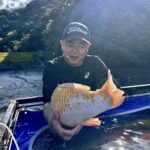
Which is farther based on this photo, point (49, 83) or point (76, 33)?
point (49, 83)

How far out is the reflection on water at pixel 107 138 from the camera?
195 inches

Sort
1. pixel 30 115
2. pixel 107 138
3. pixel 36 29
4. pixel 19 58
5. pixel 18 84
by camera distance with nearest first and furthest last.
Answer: pixel 107 138, pixel 30 115, pixel 18 84, pixel 19 58, pixel 36 29

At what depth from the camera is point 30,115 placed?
597 cm

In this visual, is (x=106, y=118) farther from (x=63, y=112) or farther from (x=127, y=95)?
(x=63, y=112)

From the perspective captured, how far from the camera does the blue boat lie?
194 inches

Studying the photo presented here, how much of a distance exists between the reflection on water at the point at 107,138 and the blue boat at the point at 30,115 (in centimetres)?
15

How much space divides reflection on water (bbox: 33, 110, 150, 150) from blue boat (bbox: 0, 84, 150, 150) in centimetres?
15

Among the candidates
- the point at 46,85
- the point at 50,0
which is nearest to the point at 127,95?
the point at 46,85

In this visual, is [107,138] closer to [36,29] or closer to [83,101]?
[83,101]

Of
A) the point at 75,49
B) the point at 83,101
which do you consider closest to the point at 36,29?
the point at 75,49

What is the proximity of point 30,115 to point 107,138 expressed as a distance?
1.36m

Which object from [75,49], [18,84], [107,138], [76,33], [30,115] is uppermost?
[76,33]

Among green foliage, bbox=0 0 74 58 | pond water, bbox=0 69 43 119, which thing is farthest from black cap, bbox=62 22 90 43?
green foliage, bbox=0 0 74 58

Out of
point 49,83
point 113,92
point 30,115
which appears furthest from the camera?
point 30,115
